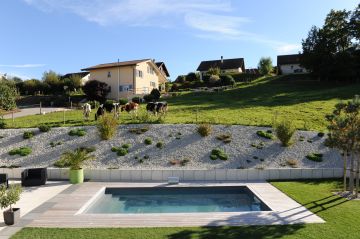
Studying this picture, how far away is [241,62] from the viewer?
263 ft

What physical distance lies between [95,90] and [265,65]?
41325 mm

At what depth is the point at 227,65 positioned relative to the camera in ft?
267

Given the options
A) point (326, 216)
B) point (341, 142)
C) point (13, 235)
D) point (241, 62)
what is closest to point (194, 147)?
point (341, 142)

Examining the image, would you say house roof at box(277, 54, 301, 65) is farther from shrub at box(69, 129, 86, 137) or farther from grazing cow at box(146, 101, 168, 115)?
shrub at box(69, 129, 86, 137)

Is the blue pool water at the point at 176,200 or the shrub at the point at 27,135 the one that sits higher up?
the shrub at the point at 27,135

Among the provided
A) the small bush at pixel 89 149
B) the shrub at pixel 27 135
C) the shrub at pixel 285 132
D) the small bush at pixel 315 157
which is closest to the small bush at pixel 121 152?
the small bush at pixel 89 149

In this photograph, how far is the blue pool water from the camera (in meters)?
13.0

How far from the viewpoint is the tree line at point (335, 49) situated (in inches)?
1901

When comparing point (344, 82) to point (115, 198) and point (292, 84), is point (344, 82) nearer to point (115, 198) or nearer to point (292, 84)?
point (292, 84)

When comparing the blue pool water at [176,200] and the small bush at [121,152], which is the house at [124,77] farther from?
the blue pool water at [176,200]

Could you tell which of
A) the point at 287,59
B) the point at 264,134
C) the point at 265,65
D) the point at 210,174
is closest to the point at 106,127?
the point at 210,174

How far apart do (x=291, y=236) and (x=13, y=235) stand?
290 inches

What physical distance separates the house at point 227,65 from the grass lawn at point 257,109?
31682mm

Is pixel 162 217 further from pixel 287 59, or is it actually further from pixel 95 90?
pixel 287 59
